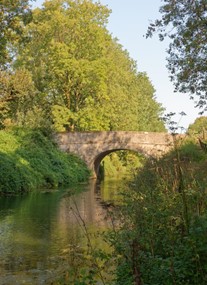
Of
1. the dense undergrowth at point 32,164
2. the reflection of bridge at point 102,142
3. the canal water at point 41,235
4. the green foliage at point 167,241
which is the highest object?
the reflection of bridge at point 102,142

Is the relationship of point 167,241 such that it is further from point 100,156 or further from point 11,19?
point 100,156

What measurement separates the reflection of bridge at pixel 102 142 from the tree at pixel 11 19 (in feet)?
68.6

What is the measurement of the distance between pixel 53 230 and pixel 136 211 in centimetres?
Result: 541

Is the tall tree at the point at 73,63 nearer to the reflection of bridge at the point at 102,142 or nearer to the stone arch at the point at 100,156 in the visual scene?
the reflection of bridge at the point at 102,142

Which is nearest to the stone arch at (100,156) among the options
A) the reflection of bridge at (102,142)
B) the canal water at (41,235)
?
the reflection of bridge at (102,142)

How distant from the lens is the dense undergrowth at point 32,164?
2211 cm

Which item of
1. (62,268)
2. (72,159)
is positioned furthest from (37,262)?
(72,159)

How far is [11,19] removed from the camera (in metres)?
14.1

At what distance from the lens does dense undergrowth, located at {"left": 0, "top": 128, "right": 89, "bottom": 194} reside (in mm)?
22109

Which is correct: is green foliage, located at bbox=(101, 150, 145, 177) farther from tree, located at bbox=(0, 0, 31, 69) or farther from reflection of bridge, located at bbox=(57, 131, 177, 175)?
tree, located at bbox=(0, 0, 31, 69)

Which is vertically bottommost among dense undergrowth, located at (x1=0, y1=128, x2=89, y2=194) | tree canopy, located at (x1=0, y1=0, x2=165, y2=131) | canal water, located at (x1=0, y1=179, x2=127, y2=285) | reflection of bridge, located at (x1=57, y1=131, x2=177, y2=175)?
canal water, located at (x1=0, y1=179, x2=127, y2=285)

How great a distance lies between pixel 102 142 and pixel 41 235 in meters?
24.9

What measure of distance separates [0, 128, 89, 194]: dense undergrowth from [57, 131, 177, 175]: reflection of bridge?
1.22 meters

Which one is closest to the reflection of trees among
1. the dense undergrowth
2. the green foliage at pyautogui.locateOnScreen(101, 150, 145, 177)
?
the dense undergrowth
